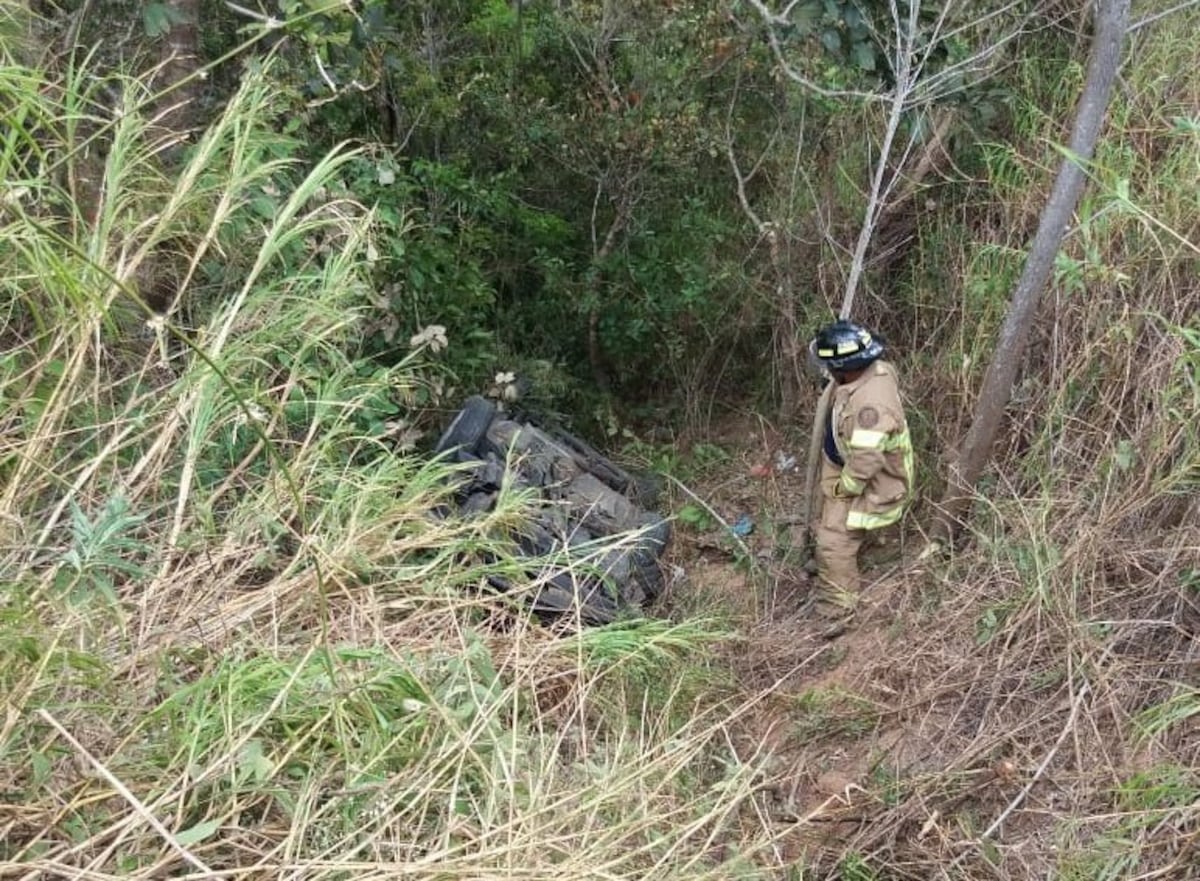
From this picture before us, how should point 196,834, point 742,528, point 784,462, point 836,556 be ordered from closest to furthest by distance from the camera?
point 196,834 < point 836,556 < point 742,528 < point 784,462

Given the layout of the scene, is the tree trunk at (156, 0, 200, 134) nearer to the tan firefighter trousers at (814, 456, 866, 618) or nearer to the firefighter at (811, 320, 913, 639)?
the firefighter at (811, 320, 913, 639)

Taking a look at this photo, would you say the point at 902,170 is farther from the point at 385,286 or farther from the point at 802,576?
the point at 385,286

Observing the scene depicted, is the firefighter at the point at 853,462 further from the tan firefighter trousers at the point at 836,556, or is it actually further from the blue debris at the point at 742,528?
the blue debris at the point at 742,528

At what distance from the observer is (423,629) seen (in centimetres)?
312

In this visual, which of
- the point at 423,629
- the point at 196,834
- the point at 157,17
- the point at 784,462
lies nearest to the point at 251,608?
the point at 423,629

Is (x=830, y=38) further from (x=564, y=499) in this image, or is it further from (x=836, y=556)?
(x=564, y=499)

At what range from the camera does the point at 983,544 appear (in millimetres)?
4051

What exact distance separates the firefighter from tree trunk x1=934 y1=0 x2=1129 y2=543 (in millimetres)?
272

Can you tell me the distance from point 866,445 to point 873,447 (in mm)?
33

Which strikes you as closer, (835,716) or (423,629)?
(423,629)

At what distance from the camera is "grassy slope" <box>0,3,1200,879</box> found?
214cm

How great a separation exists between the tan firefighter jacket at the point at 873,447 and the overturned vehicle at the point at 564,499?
3.11ft

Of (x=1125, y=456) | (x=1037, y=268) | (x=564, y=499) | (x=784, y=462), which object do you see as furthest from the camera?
(x=784, y=462)

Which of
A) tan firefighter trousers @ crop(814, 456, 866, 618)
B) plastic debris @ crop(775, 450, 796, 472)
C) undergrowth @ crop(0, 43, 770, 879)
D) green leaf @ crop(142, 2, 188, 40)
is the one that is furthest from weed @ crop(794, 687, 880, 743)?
green leaf @ crop(142, 2, 188, 40)
